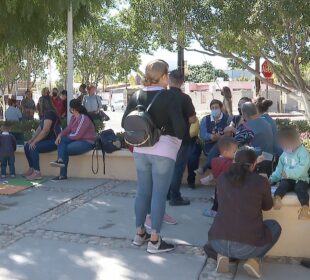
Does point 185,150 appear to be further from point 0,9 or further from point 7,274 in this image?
point 0,9

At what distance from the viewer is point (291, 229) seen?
449cm

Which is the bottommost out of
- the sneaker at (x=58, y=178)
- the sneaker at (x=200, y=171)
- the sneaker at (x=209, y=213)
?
the sneaker at (x=209, y=213)

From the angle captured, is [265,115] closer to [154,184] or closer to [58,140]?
[154,184]

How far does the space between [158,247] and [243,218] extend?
42.4 inches

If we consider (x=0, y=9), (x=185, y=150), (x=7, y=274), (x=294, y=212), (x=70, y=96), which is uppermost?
(x=0, y=9)

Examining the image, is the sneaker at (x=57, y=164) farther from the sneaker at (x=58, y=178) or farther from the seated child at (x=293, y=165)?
the seated child at (x=293, y=165)

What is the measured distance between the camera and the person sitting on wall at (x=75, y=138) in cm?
808

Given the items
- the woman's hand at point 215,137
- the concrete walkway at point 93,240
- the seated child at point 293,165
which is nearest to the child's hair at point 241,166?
the seated child at point 293,165

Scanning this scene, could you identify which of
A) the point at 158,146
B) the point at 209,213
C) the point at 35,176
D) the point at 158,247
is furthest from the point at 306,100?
the point at 158,247

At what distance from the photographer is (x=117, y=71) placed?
26109 millimetres

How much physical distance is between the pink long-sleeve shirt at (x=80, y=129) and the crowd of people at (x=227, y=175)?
2303 mm

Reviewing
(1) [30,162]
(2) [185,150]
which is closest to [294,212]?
(2) [185,150]

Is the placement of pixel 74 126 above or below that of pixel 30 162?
above

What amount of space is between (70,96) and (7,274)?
6204mm
